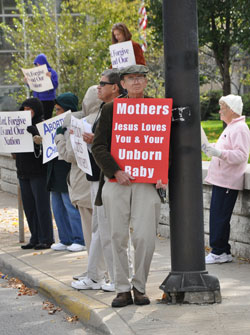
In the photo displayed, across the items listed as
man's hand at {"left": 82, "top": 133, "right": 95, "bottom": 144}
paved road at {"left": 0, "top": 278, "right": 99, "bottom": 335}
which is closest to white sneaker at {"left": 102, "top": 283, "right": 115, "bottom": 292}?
paved road at {"left": 0, "top": 278, "right": 99, "bottom": 335}

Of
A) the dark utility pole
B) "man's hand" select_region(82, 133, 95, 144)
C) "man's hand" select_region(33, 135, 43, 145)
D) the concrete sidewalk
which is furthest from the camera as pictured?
"man's hand" select_region(33, 135, 43, 145)

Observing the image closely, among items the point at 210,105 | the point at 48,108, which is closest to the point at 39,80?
the point at 48,108

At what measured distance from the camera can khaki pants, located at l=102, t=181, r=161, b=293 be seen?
259 inches

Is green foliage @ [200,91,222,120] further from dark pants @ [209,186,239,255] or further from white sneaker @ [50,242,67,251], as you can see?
dark pants @ [209,186,239,255]

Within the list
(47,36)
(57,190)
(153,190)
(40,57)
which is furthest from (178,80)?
(47,36)

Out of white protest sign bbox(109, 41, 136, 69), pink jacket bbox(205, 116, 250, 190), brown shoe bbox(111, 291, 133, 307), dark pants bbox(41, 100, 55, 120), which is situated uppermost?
white protest sign bbox(109, 41, 136, 69)

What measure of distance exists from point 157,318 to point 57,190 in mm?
A: 4020

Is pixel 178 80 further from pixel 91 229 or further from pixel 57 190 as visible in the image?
pixel 57 190

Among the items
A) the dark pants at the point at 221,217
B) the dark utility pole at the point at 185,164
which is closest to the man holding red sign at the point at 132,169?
the dark utility pole at the point at 185,164

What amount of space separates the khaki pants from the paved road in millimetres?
587

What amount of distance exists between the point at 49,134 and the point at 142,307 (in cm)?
394

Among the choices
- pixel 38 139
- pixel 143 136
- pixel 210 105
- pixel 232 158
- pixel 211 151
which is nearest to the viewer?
pixel 143 136

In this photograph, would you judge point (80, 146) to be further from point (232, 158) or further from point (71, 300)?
point (232, 158)

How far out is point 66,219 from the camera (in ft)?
34.3
